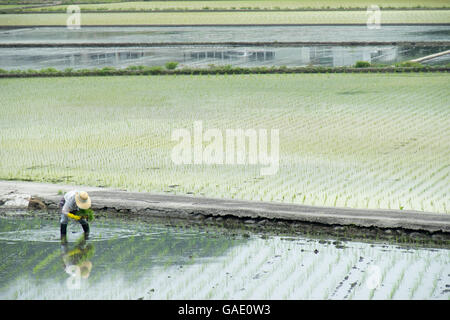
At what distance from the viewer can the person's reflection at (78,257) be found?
18.2ft

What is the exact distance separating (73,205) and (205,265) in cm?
120

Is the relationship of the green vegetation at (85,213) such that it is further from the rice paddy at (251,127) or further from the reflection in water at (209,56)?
the reflection in water at (209,56)

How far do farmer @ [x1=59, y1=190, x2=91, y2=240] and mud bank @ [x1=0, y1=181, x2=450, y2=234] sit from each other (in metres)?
0.75

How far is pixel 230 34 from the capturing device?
88.7 ft

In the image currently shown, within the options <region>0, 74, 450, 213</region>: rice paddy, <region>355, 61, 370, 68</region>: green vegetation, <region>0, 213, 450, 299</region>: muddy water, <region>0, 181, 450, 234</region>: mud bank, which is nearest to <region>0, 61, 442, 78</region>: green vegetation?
<region>355, 61, 370, 68</region>: green vegetation

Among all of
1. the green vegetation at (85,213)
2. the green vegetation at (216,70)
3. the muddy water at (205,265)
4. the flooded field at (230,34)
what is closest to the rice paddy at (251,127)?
the green vegetation at (216,70)

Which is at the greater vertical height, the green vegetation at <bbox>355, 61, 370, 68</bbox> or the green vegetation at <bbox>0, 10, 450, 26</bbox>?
the green vegetation at <bbox>0, 10, 450, 26</bbox>

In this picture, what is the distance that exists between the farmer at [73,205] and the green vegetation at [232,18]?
26215 millimetres

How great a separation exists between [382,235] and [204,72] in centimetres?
1207

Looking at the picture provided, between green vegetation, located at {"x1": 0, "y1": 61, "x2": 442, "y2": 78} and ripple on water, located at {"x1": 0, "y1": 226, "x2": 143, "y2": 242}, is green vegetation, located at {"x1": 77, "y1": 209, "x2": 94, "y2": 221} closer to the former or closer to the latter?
ripple on water, located at {"x1": 0, "y1": 226, "x2": 143, "y2": 242}

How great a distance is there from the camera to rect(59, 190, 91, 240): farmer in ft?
19.7

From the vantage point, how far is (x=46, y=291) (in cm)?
516

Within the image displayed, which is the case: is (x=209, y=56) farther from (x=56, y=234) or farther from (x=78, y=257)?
(x=78, y=257)
